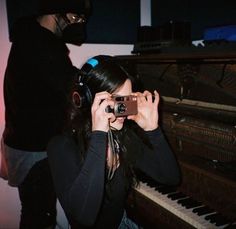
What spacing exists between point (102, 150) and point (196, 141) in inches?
34.7

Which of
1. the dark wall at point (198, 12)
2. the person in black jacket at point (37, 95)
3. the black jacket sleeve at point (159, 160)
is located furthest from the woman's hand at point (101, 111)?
the dark wall at point (198, 12)

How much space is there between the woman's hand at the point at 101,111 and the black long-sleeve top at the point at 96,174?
4 centimetres

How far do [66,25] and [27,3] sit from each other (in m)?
0.53

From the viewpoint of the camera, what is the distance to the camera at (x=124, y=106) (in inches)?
51.9

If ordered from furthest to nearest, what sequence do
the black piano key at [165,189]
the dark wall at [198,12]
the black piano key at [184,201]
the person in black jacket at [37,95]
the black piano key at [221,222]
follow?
the dark wall at [198,12] < the person in black jacket at [37,95] < the black piano key at [165,189] < the black piano key at [184,201] < the black piano key at [221,222]

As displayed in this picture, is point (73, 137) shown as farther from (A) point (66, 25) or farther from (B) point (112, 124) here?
(A) point (66, 25)

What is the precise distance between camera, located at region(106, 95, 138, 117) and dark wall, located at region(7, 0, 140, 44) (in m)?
1.66

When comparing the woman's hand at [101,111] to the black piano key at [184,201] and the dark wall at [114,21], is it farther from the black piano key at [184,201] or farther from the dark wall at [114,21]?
the dark wall at [114,21]

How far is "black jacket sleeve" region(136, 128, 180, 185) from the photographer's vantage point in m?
1.68

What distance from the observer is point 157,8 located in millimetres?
3088

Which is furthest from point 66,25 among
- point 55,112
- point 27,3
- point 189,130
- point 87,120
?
point 189,130

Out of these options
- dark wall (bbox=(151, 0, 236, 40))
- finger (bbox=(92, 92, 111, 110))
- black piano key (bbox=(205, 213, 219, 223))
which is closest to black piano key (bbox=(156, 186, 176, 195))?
black piano key (bbox=(205, 213, 219, 223))

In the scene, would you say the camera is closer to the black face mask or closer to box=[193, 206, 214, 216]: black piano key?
box=[193, 206, 214, 216]: black piano key

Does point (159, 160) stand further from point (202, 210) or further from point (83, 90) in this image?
point (83, 90)
